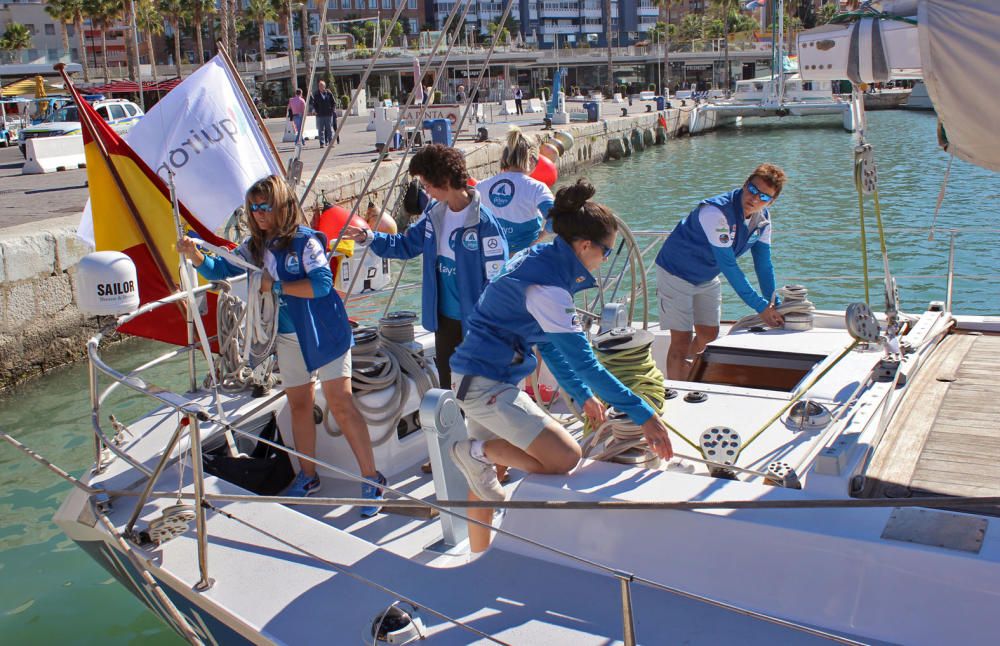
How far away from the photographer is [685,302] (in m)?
5.09

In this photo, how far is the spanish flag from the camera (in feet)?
15.8

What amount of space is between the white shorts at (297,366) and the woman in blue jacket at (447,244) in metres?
0.51

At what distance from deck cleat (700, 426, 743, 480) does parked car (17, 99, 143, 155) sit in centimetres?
2039

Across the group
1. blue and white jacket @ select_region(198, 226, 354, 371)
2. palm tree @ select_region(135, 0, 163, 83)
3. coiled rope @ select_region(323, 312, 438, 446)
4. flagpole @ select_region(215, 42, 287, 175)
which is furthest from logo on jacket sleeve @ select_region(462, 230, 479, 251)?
palm tree @ select_region(135, 0, 163, 83)

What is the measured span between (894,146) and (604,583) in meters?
28.2

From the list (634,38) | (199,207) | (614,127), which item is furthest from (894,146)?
(634,38)

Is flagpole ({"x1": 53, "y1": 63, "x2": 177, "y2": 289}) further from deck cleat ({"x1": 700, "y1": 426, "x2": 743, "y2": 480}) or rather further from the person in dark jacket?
the person in dark jacket

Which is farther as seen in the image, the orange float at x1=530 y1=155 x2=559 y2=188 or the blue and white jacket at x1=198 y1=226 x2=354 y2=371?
the orange float at x1=530 y1=155 x2=559 y2=188

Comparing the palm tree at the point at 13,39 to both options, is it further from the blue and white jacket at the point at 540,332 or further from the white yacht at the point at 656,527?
the blue and white jacket at the point at 540,332

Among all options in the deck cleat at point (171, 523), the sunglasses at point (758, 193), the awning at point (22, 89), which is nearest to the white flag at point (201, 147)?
the deck cleat at point (171, 523)

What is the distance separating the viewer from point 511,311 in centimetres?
303

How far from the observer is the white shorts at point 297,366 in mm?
3945

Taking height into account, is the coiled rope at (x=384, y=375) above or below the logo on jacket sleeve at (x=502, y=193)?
below

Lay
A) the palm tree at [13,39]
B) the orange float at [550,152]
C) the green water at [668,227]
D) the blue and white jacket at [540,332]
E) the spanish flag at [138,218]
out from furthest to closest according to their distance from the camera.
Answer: the palm tree at [13,39] < the orange float at [550,152] < the green water at [668,227] < the spanish flag at [138,218] < the blue and white jacket at [540,332]
